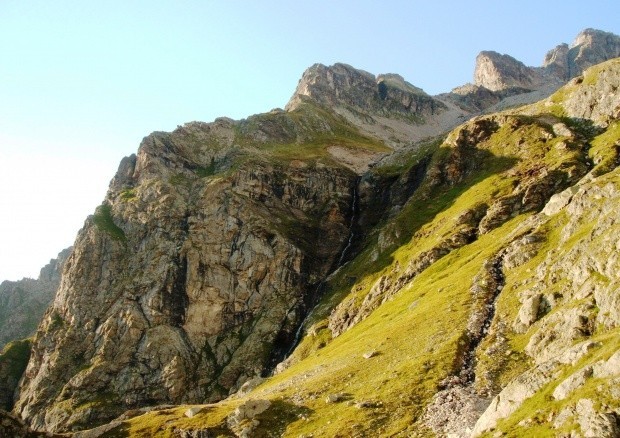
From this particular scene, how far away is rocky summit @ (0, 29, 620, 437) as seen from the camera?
50094 mm

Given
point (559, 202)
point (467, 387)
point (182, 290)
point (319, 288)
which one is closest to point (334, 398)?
point (467, 387)

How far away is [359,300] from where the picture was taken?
12294cm

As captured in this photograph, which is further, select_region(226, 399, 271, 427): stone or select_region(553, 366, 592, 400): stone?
select_region(226, 399, 271, 427): stone

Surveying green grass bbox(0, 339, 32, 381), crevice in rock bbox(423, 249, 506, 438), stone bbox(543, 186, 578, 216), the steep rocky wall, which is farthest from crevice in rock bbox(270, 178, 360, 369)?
green grass bbox(0, 339, 32, 381)

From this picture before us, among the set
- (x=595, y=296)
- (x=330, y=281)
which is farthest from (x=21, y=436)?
(x=330, y=281)

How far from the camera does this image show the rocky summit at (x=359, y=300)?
164 ft

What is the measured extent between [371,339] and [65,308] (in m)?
111

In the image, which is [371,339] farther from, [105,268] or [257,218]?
[105,268]

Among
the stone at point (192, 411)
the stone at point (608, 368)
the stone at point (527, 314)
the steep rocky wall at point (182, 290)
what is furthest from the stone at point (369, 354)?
the steep rocky wall at point (182, 290)

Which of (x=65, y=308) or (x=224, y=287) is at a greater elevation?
(x=65, y=308)

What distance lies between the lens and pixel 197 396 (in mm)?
126500

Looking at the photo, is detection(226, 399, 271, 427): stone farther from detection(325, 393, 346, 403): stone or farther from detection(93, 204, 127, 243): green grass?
detection(93, 204, 127, 243): green grass

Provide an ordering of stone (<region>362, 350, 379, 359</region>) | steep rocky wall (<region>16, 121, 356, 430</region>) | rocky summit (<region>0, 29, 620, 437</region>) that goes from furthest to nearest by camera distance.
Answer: steep rocky wall (<region>16, 121, 356, 430</region>)
stone (<region>362, 350, 379, 359</region>)
rocky summit (<region>0, 29, 620, 437</region>)

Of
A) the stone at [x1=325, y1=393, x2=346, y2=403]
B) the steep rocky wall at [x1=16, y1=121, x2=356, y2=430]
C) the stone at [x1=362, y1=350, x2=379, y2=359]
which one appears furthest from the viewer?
the steep rocky wall at [x1=16, y1=121, x2=356, y2=430]
